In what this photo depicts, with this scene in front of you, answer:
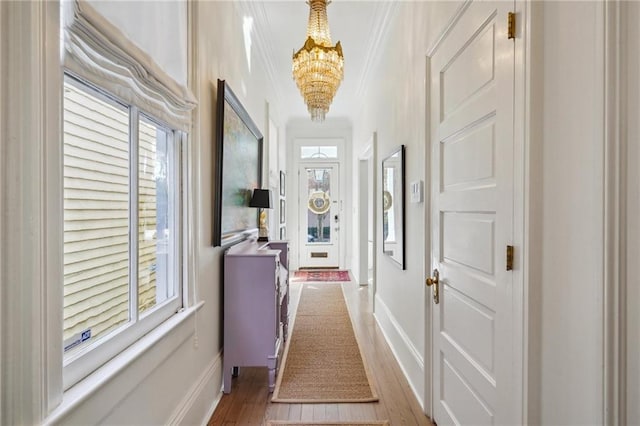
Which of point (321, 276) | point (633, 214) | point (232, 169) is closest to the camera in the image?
point (633, 214)

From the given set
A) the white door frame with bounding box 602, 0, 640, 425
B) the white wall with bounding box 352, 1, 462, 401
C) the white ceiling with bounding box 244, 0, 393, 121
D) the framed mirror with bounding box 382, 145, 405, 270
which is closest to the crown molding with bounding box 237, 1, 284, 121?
the white ceiling with bounding box 244, 0, 393, 121

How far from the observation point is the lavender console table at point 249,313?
7.43ft

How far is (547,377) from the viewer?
103cm

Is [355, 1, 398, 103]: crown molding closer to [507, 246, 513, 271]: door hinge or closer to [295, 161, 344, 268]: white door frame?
[295, 161, 344, 268]: white door frame

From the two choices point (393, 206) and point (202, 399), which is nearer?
point (202, 399)

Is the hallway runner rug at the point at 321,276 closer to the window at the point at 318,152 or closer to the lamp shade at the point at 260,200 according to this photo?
the window at the point at 318,152

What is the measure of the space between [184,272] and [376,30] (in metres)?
3.03

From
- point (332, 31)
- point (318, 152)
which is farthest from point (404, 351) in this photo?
point (318, 152)

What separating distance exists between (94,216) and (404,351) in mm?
2293

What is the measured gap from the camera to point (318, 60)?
2693 mm

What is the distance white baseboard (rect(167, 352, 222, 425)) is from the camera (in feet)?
5.39

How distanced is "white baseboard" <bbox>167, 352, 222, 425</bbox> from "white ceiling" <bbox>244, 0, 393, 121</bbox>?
2960 millimetres

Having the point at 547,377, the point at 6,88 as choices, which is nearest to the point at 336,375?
the point at 547,377

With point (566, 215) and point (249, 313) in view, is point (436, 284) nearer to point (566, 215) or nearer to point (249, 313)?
point (566, 215)
